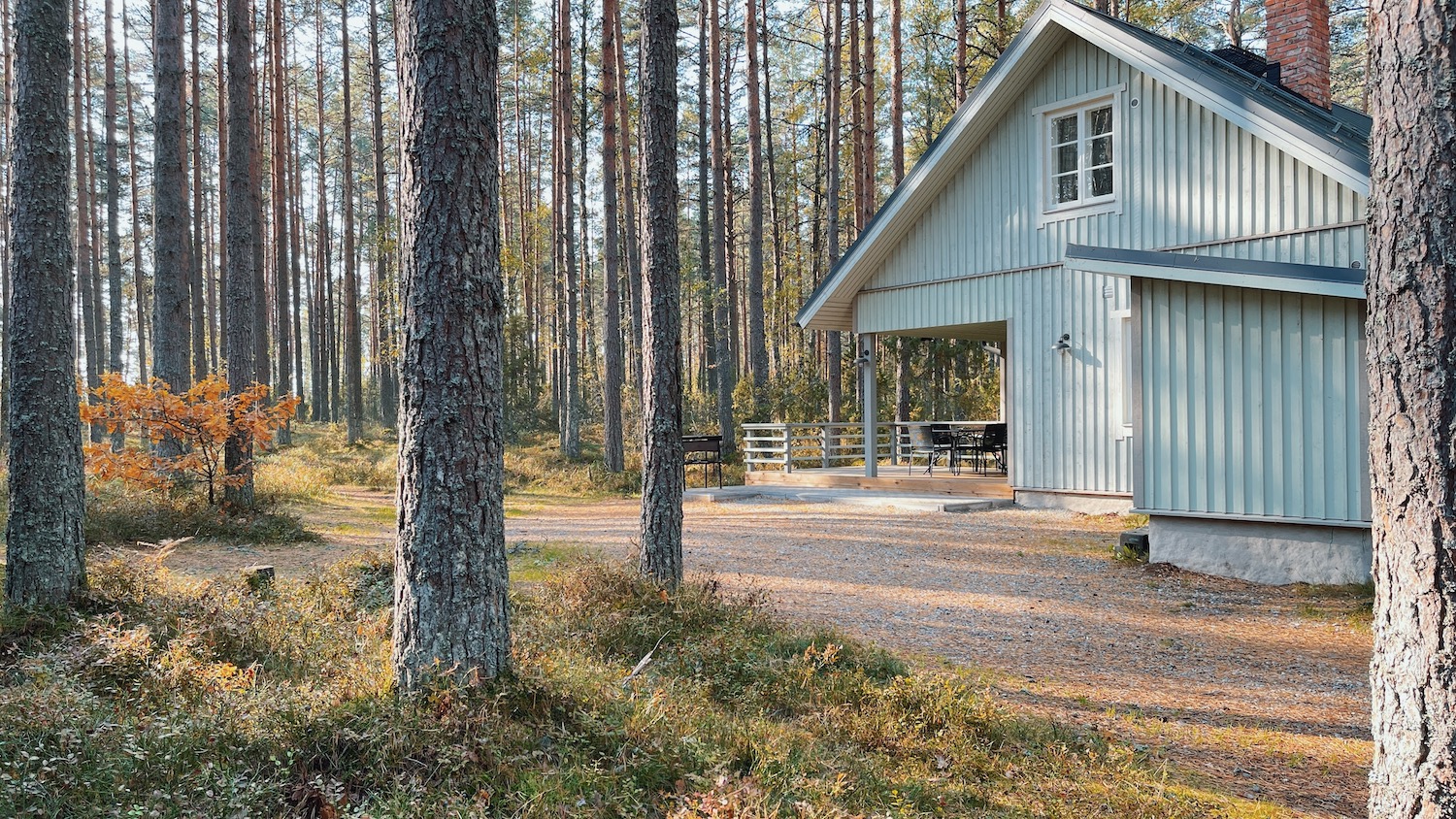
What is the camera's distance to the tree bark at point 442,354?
4.08m

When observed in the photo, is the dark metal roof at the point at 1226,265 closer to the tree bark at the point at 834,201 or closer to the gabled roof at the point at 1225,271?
the gabled roof at the point at 1225,271

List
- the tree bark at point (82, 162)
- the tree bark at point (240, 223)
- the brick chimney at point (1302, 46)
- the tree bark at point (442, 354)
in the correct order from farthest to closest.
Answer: the tree bark at point (82, 162) → the brick chimney at point (1302, 46) → the tree bark at point (240, 223) → the tree bark at point (442, 354)

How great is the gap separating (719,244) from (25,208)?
1932 cm

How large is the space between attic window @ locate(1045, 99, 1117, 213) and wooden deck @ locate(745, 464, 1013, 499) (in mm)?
4590

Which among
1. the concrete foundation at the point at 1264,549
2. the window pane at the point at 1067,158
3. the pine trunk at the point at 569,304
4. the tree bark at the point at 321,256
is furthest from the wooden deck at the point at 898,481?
the tree bark at the point at 321,256

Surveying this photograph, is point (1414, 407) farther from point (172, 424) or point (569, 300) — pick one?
point (569, 300)

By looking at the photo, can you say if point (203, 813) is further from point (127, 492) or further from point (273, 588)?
point (127, 492)

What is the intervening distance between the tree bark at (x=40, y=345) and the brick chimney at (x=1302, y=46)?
48.1 feet

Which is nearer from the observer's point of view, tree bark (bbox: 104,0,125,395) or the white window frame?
the white window frame

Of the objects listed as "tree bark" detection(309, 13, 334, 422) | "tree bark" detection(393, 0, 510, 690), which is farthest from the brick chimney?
"tree bark" detection(309, 13, 334, 422)

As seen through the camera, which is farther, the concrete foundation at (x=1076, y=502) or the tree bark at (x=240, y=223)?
the concrete foundation at (x=1076, y=502)

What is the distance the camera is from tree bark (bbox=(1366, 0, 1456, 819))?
2.87 metres

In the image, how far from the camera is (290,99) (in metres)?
33.4

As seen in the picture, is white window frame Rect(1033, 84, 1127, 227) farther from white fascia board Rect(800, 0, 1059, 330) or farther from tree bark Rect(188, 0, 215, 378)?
tree bark Rect(188, 0, 215, 378)
